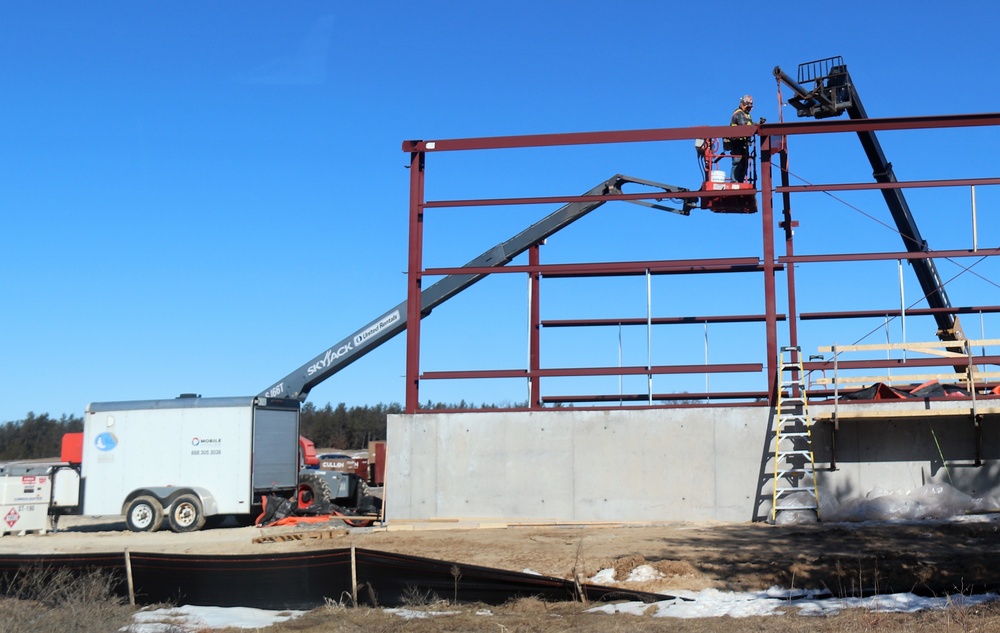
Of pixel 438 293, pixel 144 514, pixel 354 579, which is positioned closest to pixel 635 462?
pixel 438 293

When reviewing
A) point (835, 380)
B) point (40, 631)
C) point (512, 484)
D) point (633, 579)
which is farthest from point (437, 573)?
point (835, 380)

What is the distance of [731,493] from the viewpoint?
59.0ft


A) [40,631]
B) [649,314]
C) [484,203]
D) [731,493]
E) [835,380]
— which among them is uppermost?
[484,203]

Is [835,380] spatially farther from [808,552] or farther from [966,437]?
[808,552]

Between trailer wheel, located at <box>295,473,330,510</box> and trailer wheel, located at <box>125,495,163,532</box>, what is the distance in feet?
10.4

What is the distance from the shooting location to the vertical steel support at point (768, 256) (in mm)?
18469

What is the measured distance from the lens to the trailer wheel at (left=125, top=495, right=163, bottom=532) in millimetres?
22391

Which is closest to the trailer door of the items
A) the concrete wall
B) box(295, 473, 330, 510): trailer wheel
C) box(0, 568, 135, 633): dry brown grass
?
box(295, 473, 330, 510): trailer wheel

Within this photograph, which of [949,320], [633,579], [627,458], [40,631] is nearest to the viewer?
[40,631]

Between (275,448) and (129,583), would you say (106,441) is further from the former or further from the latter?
(129,583)

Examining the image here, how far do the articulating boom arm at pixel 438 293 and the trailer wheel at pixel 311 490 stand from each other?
207 cm

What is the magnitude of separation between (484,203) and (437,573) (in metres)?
9.63

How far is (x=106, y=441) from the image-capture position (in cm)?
2311

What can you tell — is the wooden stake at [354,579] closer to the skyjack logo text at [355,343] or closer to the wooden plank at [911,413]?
the wooden plank at [911,413]
